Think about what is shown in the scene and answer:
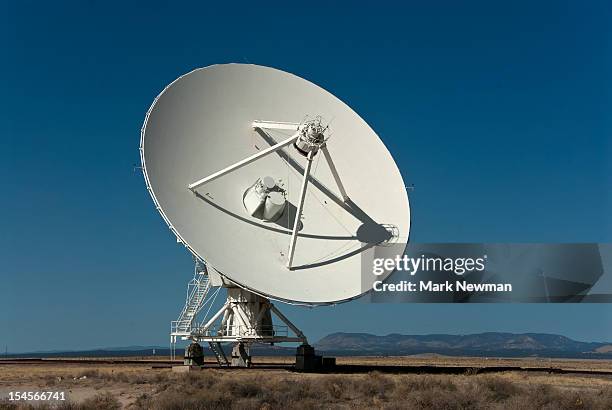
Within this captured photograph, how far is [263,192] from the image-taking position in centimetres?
3666

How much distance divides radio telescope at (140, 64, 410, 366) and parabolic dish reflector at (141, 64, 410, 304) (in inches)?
2.2

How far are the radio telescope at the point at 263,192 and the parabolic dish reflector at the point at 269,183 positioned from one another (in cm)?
6

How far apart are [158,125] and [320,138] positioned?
7.34m

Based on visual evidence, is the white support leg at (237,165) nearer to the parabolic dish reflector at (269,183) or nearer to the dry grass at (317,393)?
the parabolic dish reflector at (269,183)

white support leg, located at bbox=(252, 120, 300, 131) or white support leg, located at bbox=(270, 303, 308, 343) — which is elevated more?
white support leg, located at bbox=(252, 120, 300, 131)

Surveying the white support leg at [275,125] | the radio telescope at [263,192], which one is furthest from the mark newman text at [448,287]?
the white support leg at [275,125]

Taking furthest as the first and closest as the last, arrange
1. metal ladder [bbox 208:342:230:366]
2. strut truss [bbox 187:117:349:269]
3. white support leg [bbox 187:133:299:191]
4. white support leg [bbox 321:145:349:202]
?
metal ladder [bbox 208:342:230:366]
white support leg [bbox 321:145:349:202]
white support leg [bbox 187:133:299:191]
strut truss [bbox 187:117:349:269]

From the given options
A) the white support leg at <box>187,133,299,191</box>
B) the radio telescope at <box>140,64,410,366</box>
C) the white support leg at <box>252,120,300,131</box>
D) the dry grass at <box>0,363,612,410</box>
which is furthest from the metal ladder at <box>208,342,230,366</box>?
the white support leg at <box>252,120,300,131</box>

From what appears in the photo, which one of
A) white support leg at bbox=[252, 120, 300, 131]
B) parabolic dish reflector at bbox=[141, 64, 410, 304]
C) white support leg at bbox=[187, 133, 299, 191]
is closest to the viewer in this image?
parabolic dish reflector at bbox=[141, 64, 410, 304]

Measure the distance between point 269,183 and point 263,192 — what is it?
23.7 inches

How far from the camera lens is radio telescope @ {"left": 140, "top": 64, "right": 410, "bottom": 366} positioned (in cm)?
3425

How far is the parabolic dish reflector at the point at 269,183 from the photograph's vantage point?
3409cm

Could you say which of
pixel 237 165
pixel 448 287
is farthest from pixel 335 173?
pixel 448 287

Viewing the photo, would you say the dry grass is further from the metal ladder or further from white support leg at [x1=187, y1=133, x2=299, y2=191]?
white support leg at [x1=187, y1=133, x2=299, y2=191]
